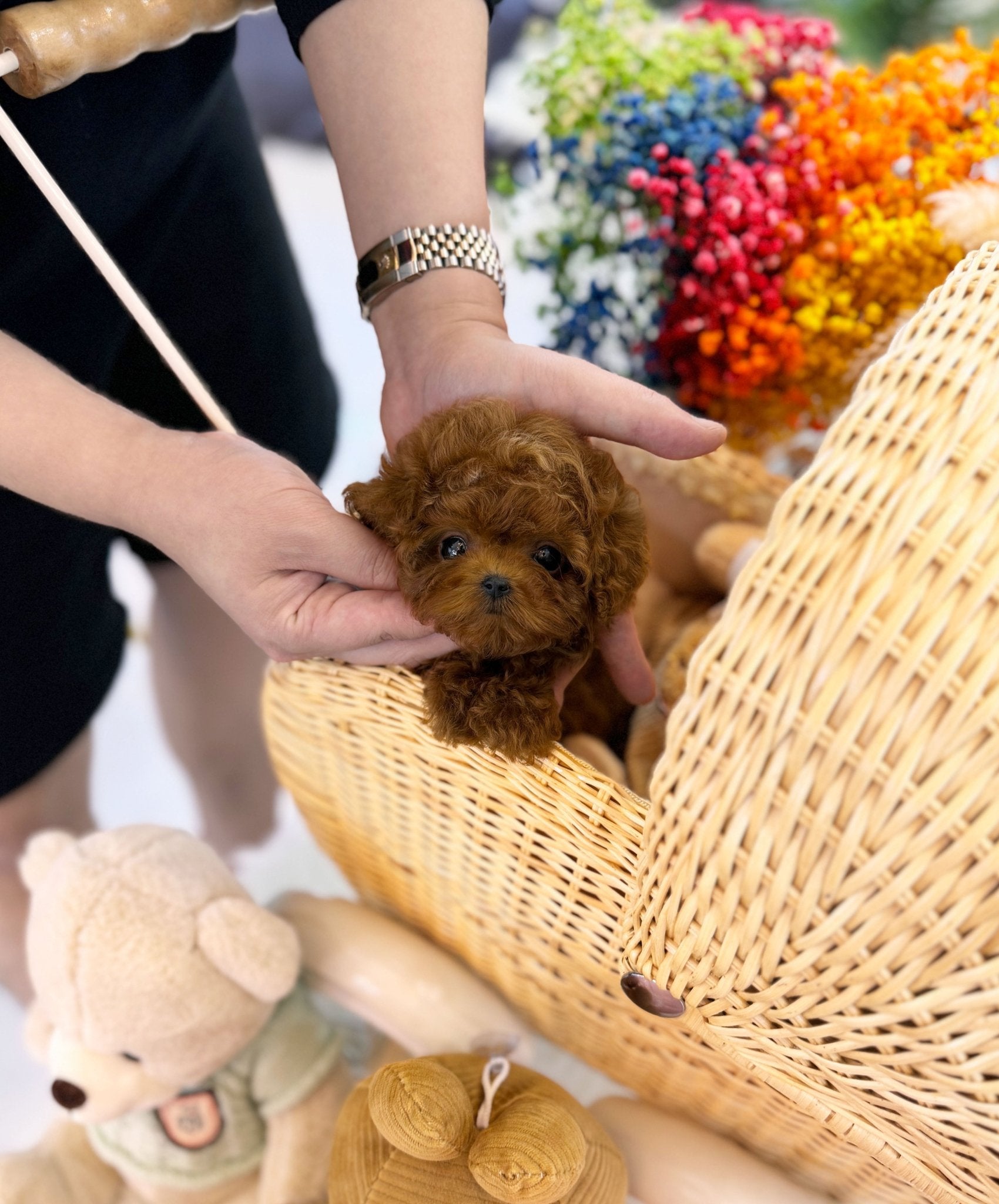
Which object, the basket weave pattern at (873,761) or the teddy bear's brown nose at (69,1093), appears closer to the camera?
the basket weave pattern at (873,761)

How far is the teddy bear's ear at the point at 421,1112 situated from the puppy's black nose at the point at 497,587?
458mm

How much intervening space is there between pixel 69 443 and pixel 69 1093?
713mm

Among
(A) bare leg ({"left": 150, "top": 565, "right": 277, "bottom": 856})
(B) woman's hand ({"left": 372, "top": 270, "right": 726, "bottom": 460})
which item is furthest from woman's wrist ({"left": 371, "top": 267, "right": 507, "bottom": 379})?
(A) bare leg ({"left": 150, "top": 565, "right": 277, "bottom": 856})

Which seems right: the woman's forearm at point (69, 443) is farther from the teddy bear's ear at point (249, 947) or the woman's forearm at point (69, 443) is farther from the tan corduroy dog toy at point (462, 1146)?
the tan corduroy dog toy at point (462, 1146)

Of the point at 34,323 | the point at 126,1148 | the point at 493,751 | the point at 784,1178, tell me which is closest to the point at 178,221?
the point at 34,323

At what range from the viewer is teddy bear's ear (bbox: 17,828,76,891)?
1.07 meters

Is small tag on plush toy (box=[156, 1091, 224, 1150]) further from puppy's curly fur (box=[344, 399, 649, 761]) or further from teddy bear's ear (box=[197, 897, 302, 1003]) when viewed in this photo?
puppy's curly fur (box=[344, 399, 649, 761])

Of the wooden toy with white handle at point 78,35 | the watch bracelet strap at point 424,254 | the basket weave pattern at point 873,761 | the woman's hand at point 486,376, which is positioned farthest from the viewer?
the watch bracelet strap at point 424,254

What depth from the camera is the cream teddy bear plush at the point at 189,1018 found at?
1.01 meters

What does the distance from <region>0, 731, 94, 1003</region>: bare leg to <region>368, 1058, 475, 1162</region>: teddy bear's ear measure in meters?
0.58

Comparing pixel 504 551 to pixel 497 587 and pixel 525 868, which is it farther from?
pixel 525 868

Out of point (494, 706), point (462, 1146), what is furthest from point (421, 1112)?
point (494, 706)

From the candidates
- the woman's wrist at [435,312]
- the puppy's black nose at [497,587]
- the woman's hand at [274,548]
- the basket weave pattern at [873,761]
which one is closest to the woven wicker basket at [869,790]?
the basket weave pattern at [873,761]

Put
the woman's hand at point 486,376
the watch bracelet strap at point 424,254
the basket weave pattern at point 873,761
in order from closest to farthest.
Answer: the basket weave pattern at point 873,761 → the woman's hand at point 486,376 → the watch bracelet strap at point 424,254
